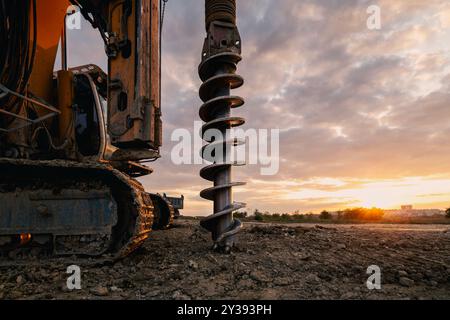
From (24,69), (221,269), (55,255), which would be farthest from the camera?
(24,69)

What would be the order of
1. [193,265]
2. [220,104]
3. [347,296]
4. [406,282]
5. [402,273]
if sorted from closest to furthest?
[347,296] < [406,282] < [402,273] < [193,265] < [220,104]

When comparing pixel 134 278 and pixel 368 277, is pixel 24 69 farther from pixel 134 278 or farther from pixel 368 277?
pixel 368 277

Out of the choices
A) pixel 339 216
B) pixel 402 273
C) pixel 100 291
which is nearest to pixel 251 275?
pixel 100 291

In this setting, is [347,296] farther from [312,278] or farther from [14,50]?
[14,50]

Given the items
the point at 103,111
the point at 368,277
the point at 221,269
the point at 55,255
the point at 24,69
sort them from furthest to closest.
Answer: the point at 103,111
the point at 24,69
the point at 55,255
the point at 221,269
the point at 368,277

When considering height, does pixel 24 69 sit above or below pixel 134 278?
above

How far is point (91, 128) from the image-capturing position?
198 inches

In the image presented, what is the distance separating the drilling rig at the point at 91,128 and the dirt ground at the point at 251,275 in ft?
1.37

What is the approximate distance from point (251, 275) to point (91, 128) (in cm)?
339

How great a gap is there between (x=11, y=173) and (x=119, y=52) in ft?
6.87

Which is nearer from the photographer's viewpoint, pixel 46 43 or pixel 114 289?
pixel 114 289

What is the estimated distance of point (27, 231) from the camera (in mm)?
4070

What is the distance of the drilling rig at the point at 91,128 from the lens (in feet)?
13.3
